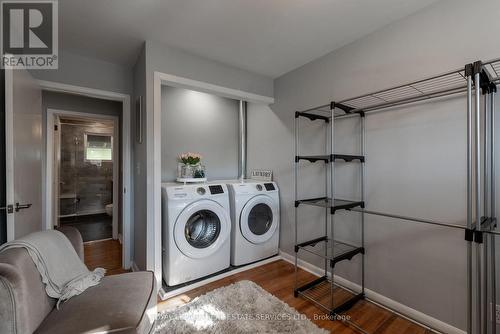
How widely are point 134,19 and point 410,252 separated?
8.91 feet

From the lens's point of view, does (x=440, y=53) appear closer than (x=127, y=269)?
Yes

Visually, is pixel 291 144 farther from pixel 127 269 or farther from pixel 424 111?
pixel 127 269

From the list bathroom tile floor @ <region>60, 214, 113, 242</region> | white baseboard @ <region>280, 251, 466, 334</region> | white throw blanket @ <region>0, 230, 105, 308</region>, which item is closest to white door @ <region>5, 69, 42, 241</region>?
white throw blanket @ <region>0, 230, 105, 308</region>

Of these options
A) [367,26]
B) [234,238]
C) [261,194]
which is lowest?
[234,238]

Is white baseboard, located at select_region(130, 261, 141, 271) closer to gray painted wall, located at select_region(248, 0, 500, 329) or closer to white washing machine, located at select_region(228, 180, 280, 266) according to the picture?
white washing machine, located at select_region(228, 180, 280, 266)

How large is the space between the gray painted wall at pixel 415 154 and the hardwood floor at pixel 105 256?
2.50 m

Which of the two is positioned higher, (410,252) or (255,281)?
(410,252)

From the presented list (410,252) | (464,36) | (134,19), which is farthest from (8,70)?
(410,252)

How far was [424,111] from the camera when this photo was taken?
1.60m

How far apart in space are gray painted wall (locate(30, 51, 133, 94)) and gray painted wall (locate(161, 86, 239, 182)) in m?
0.44

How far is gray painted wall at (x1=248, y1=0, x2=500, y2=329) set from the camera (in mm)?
1449

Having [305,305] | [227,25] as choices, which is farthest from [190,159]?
[305,305]

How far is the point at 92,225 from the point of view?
4.43m

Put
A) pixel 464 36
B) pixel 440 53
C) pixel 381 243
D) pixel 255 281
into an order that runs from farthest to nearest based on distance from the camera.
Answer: pixel 255 281
pixel 381 243
pixel 440 53
pixel 464 36
